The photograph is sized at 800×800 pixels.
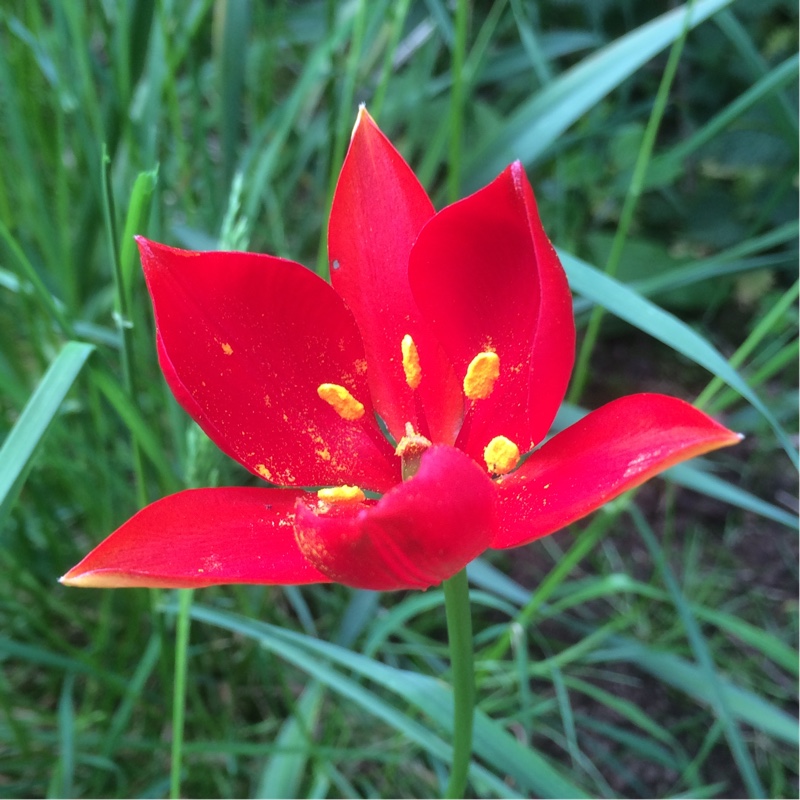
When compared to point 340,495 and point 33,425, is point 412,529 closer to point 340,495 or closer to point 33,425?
point 340,495

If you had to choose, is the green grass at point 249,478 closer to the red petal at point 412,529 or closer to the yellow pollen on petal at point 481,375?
the yellow pollen on petal at point 481,375

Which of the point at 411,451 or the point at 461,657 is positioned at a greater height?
the point at 411,451

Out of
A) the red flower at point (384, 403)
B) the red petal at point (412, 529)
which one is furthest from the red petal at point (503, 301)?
the red petal at point (412, 529)

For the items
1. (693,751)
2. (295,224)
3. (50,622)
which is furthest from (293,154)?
(693,751)

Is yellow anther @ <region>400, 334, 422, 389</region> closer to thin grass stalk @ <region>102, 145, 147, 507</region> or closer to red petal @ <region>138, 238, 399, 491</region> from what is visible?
red petal @ <region>138, 238, 399, 491</region>

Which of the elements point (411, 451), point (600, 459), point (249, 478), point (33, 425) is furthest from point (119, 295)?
point (249, 478)

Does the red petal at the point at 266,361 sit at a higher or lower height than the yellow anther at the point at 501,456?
higher
